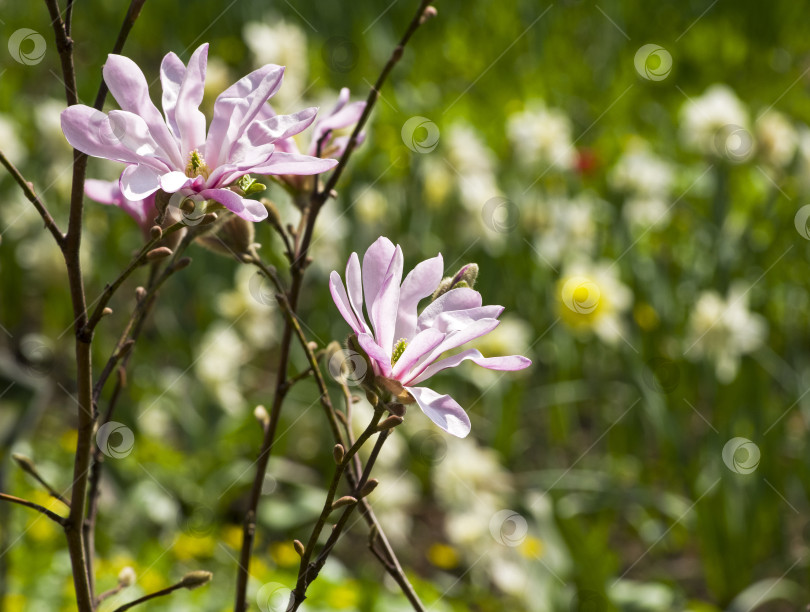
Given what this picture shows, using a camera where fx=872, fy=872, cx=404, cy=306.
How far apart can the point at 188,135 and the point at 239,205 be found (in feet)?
0.34

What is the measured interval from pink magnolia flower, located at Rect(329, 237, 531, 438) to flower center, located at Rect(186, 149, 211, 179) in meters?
0.12

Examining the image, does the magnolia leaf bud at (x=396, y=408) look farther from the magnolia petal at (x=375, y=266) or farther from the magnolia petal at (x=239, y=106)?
the magnolia petal at (x=239, y=106)

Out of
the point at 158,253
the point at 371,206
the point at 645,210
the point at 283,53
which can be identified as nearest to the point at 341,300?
the point at 158,253

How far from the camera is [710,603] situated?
7.25 ft

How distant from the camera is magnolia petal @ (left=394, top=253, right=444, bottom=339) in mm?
597

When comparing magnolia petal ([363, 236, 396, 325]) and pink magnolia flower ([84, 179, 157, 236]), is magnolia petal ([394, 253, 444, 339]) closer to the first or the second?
magnolia petal ([363, 236, 396, 325])

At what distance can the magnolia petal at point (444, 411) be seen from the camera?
0.52 metres

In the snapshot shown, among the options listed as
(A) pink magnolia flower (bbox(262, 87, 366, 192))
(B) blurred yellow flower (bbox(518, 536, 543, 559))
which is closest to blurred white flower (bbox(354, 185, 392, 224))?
(B) blurred yellow flower (bbox(518, 536, 543, 559))

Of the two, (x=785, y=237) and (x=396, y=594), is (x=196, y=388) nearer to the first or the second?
(x=396, y=594)

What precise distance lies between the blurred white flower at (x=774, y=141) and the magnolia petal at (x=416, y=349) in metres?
2.40

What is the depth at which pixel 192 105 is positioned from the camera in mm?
597

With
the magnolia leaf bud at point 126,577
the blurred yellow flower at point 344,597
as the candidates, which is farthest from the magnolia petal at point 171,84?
the blurred yellow flower at point 344,597

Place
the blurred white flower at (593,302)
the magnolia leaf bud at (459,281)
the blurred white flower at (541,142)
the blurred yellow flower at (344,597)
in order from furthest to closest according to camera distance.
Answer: the blurred white flower at (541,142) → the blurred white flower at (593,302) → the blurred yellow flower at (344,597) → the magnolia leaf bud at (459,281)

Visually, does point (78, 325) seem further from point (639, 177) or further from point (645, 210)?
point (645, 210)
